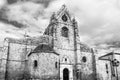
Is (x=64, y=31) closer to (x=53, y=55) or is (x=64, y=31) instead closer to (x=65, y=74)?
(x=53, y=55)

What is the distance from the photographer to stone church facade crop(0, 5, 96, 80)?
27297 millimetres

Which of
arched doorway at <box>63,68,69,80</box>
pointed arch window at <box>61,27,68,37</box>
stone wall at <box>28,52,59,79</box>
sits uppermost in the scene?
pointed arch window at <box>61,27,68,37</box>

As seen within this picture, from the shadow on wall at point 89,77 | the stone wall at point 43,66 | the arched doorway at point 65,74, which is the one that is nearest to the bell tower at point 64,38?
the arched doorway at point 65,74

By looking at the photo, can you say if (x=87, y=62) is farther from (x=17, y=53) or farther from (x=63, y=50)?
(x=17, y=53)

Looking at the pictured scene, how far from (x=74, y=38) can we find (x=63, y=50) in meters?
4.72

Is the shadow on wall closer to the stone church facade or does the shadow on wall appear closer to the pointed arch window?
the stone church facade

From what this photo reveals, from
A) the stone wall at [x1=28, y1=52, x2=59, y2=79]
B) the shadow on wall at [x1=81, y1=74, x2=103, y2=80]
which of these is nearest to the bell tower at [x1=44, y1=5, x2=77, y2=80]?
the shadow on wall at [x1=81, y1=74, x2=103, y2=80]

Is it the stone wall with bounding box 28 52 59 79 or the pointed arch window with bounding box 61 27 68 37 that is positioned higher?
the pointed arch window with bounding box 61 27 68 37

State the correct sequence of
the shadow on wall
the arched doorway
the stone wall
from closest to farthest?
the stone wall → the arched doorway → the shadow on wall

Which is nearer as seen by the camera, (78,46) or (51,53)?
(51,53)

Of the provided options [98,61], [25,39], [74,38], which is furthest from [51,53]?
[98,61]

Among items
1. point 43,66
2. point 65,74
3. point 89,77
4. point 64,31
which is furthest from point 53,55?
point 89,77

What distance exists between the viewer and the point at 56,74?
91.9 feet

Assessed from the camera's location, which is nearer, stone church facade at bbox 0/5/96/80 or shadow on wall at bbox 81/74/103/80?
stone church facade at bbox 0/5/96/80
